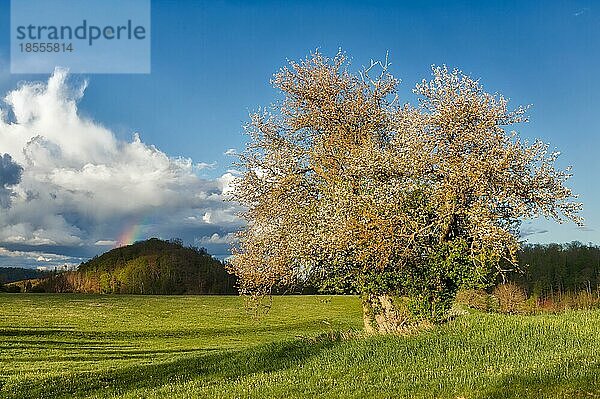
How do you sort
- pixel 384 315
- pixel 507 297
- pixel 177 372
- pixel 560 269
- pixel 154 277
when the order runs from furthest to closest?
1. pixel 154 277
2. pixel 560 269
3. pixel 507 297
4. pixel 384 315
5. pixel 177 372

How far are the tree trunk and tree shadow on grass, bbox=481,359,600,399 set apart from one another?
1031cm

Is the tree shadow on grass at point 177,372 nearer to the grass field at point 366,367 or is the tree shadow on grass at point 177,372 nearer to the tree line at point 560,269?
the grass field at point 366,367

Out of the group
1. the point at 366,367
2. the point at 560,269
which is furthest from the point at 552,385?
the point at 560,269

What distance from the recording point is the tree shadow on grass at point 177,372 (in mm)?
→ 18969

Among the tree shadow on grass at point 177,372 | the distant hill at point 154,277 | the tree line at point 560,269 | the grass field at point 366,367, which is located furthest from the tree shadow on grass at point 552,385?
the distant hill at point 154,277

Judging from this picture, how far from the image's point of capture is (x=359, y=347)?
2045 cm

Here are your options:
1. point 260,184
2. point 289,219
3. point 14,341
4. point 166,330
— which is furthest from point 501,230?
point 166,330

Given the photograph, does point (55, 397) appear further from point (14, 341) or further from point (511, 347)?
point (14, 341)

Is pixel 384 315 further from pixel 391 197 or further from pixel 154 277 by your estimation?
pixel 154 277

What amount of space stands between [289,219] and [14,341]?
26526 mm

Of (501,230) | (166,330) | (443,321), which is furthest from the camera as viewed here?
(166,330)

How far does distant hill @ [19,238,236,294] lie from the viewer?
108m

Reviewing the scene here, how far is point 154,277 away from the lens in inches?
4370

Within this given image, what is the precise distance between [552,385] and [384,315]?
13.3m
